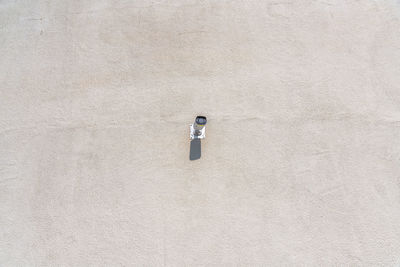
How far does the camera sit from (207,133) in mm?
4539

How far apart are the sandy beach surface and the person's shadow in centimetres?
10

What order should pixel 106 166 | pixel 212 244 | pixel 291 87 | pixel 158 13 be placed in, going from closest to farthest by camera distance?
pixel 212 244 < pixel 106 166 < pixel 291 87 < pixel 158 13

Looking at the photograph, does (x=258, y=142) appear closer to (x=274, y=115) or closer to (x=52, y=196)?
(x=274, y=115)

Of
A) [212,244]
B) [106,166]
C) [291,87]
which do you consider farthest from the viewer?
[291,87]

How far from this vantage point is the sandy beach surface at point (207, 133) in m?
4.20

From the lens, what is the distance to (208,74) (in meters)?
4.82

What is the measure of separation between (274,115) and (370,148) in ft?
5.73

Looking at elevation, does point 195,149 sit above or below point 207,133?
below

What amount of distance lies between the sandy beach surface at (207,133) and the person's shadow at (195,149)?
10 cm

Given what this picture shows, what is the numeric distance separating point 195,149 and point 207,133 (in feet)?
1.16

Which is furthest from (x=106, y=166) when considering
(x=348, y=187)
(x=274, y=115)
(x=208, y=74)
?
(x=348, y=187)

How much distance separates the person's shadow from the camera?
4.46 meters

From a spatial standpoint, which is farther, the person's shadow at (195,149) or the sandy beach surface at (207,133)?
the person's shadow at (195,149)

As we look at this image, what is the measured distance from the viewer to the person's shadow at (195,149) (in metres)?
4.46
